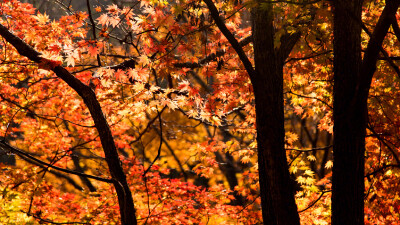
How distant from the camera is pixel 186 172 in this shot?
1291 centimetres

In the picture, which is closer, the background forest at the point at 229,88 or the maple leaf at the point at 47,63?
the background forest at the point at 229,88

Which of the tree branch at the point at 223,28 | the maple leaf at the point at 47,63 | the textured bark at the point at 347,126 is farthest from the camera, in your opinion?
the maple leaf at the point at 47,63

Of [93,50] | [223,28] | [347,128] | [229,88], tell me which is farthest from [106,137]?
[347,128]

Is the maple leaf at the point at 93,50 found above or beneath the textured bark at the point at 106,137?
above

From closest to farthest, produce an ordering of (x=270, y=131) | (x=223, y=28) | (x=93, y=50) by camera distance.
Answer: (x=223, y=28)
(x=270, y=131)
(x=93, y=50)

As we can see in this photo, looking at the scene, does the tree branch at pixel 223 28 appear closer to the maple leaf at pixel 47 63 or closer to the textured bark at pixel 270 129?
the textured bark at pixel 270 129

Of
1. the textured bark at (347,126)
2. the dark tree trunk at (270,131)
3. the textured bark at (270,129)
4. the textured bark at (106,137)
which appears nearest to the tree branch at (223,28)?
the textured bark at (270,129)

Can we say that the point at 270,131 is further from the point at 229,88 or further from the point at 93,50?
the point at 93,50

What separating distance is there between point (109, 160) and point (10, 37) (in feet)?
5.67

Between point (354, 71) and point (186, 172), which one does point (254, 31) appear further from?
point (186, 172)

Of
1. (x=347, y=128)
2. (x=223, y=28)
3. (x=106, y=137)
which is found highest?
(x=223, y=28)

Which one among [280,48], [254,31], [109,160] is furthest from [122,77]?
[280,48]

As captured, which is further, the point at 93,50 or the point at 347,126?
the point at 93,50

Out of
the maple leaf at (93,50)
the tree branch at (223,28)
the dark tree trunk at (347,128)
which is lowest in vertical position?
the dark tree trunk at (347,128)
